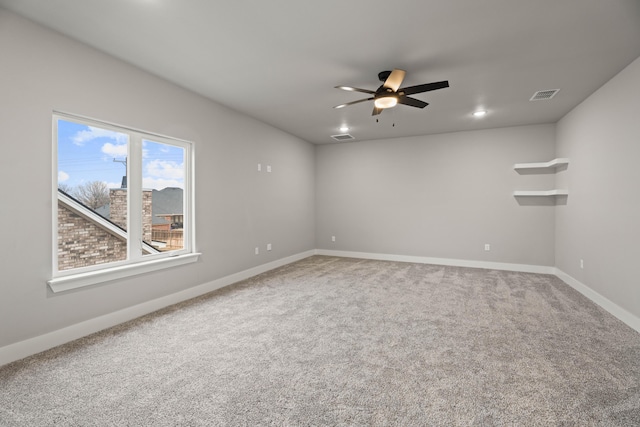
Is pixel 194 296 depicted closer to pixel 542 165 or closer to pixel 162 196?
pixel 162 196

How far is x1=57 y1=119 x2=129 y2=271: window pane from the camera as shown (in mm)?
2807

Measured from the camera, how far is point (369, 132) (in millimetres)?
6195

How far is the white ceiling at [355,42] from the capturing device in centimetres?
232

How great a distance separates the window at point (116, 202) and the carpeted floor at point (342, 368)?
674 millimetres

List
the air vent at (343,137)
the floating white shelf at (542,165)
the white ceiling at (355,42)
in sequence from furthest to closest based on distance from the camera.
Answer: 1. the air vent at (343,137)
2. the floating white shelf at (542,165)
3. the white ceiling at (355,42)

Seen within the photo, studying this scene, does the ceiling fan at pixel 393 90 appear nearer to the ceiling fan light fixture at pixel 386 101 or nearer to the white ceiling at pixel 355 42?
the ceiling fan light fixture at pixel 386 101

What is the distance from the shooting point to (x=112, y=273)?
305cm

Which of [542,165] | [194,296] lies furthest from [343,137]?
[194,296]

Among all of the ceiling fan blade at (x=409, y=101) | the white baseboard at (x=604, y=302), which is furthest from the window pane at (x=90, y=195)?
the white baseboard at (x=604, y=302)

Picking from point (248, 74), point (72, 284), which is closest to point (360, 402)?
point (72, 284)

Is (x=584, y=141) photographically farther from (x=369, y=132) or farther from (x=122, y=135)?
(x=122, y=135)

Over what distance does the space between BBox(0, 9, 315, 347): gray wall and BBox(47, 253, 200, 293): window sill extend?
7 cm

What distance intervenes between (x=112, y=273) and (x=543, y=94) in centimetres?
564

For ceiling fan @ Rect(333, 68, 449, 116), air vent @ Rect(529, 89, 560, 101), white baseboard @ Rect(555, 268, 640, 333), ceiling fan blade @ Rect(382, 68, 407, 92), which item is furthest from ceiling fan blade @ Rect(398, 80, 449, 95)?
white baseboard @ Rect(555, 268, 640, 333)
